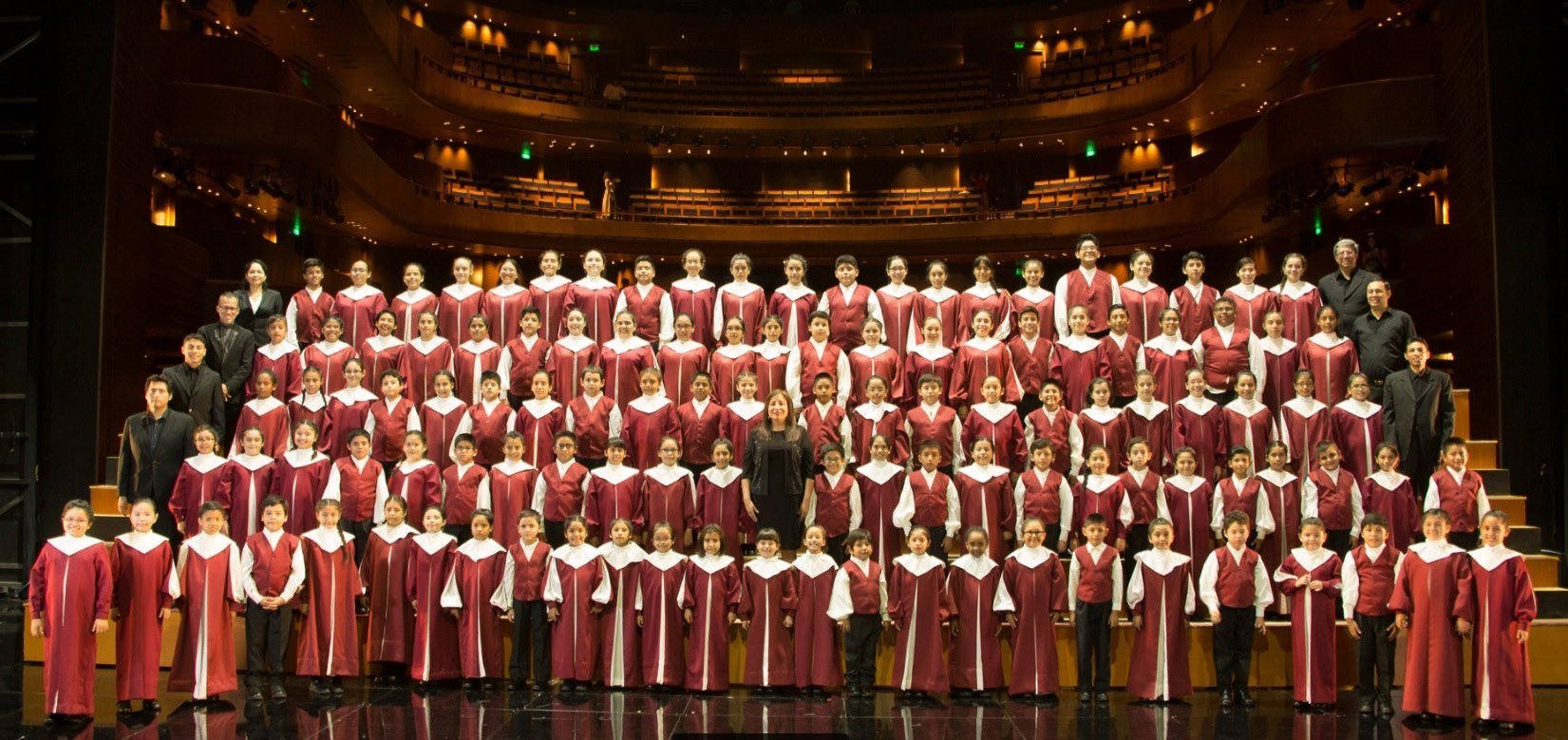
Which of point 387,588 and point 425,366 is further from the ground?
point 425,366

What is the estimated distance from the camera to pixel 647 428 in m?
8.41

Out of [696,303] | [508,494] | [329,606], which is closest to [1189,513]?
[696,303]

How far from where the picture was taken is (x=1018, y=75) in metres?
24.0

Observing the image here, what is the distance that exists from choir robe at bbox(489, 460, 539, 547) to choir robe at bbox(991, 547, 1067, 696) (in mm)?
2949

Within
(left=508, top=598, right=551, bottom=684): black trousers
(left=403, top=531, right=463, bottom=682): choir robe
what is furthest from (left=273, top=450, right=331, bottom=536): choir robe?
(left=508, top=598, right=551, bottom=684): black trousers

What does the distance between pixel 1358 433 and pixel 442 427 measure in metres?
5.98

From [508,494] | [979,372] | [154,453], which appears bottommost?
[508,494]

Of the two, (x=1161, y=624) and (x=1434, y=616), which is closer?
(x=1434, y=616)

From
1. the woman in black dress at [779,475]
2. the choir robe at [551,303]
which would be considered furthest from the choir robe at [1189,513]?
the choir robe at [551,303]

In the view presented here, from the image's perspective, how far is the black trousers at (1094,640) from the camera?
720 centimetres

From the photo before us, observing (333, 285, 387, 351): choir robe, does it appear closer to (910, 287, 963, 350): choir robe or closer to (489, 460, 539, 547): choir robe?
(489, 460, 539, 547): choir robe

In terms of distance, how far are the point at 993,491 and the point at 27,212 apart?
8012 mm

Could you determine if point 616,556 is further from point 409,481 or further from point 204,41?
point 204,41

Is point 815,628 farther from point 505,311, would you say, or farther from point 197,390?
point 197,390
